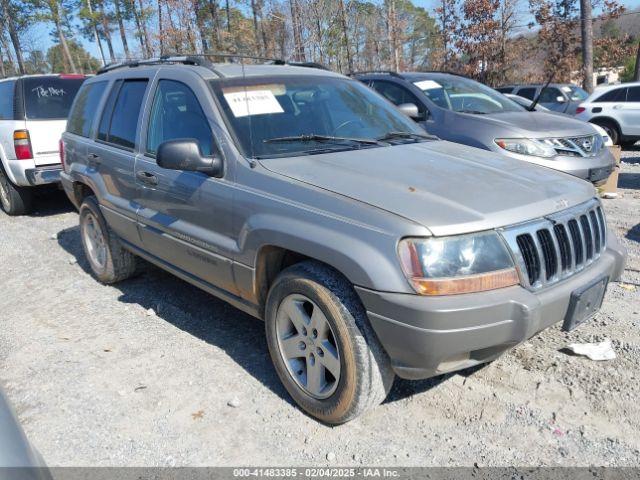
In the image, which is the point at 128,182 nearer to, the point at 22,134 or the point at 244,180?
the point at 244,180

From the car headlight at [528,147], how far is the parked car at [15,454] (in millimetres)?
5517

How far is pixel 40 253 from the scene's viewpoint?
6.09 meters

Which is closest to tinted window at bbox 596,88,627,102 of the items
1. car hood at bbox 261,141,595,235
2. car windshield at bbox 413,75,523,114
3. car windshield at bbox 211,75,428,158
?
car windshield at bbox 413,75,523,114

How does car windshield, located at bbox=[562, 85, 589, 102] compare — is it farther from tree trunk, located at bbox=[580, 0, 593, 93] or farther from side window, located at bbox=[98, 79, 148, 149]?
side window, located at bbox=[98, 79, 148, 149]

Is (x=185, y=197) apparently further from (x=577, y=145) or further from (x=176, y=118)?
(x=577, y=145)

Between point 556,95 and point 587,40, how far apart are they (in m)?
4.85

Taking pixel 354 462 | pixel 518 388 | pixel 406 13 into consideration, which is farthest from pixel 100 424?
pixel 406 13

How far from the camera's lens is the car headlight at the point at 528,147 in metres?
6.00

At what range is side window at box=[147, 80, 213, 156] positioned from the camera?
11.0ft

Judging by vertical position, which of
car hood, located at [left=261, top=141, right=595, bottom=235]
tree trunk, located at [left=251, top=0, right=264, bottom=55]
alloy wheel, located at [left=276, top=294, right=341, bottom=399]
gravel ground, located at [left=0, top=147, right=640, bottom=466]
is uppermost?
tree trunk, located at [left=251, top=0, right=264, bottom=55]

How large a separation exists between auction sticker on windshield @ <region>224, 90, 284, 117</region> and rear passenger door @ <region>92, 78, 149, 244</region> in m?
1.00

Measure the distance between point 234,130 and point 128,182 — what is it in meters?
1.31

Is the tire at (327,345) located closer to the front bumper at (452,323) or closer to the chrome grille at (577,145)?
the front bumper at (452,323)

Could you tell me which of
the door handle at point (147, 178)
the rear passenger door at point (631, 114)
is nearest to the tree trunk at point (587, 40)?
the rear passenger door at point (631, 114)
